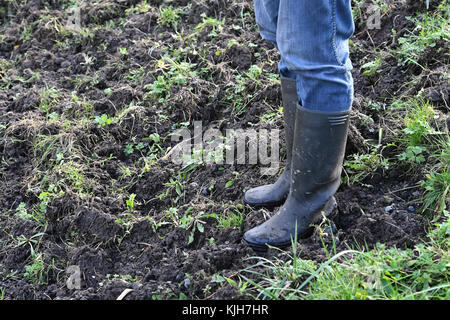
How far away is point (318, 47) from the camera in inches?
81.9

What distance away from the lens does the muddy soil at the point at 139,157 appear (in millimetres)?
2449

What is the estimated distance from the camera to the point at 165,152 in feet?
10.8

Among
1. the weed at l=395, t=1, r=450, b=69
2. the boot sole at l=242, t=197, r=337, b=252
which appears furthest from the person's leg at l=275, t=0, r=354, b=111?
the weed at l=395, t=1, r=450, b=69

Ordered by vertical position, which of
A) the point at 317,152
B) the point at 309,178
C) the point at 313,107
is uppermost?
the point at 313,107

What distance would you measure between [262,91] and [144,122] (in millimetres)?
764

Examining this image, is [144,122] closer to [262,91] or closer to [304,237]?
[262,91]

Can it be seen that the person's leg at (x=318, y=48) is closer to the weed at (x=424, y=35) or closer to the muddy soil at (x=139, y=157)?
the muddy soil at (x=139, y=157)

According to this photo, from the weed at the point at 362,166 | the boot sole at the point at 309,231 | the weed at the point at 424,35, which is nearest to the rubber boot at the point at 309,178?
the boot sole at the point at 309,231

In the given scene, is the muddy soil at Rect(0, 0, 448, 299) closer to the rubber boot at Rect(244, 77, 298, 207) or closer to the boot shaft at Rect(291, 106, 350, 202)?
the rubber boot at Rect(244, 77, 298, 207)

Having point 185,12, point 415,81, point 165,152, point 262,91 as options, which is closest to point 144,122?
point 165,152
